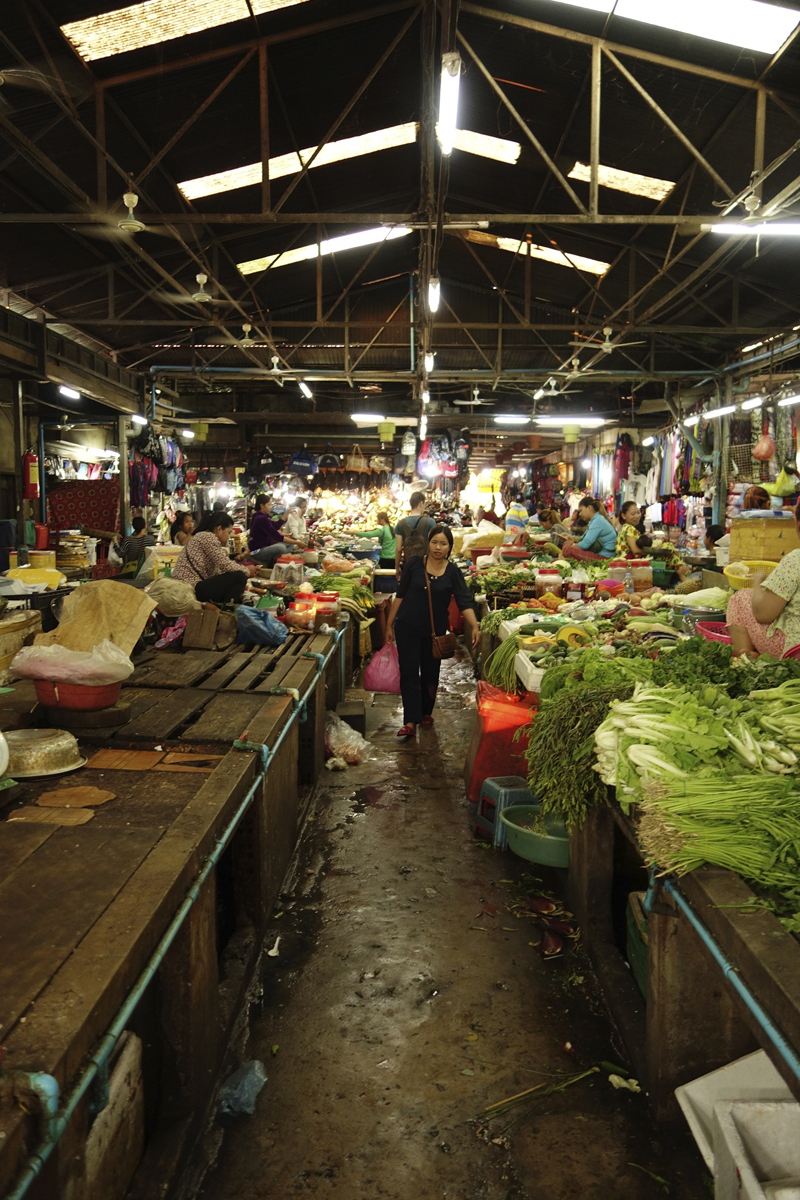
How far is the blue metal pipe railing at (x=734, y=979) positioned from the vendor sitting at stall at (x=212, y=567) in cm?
536

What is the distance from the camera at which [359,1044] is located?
3.03m

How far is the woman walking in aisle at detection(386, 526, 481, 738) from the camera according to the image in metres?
6.61

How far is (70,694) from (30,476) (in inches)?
336

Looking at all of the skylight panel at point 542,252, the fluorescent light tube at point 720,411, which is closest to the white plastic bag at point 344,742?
the skylight panel at point 542,252


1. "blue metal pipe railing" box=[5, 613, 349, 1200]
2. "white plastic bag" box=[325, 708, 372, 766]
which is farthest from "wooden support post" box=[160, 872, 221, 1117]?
"white plastic bag" box=[325, 708, 372, 766]

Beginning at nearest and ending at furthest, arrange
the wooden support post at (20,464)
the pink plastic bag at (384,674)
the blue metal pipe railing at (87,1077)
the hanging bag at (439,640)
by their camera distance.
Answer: the blue metal pipe railing at (87,1077) < the hanging bag at (439,640) < the pink plastic bag at (384,674) < the wooden support post at (20,464)

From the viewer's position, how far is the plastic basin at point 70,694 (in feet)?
12.6

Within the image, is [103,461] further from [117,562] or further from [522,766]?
[522,766]

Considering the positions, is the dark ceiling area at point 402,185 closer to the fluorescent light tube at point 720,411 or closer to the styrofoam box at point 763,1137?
the fluorescent light tube at point 720,411

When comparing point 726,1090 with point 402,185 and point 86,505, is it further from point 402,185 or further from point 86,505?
point 86,505

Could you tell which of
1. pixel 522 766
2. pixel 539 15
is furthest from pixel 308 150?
pixel 522 766

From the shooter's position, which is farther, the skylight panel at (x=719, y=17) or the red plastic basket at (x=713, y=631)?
the skylight panel at (x=719, y=17)

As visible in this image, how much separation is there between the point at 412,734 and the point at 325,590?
280 cm

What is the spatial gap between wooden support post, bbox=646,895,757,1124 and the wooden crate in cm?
472
